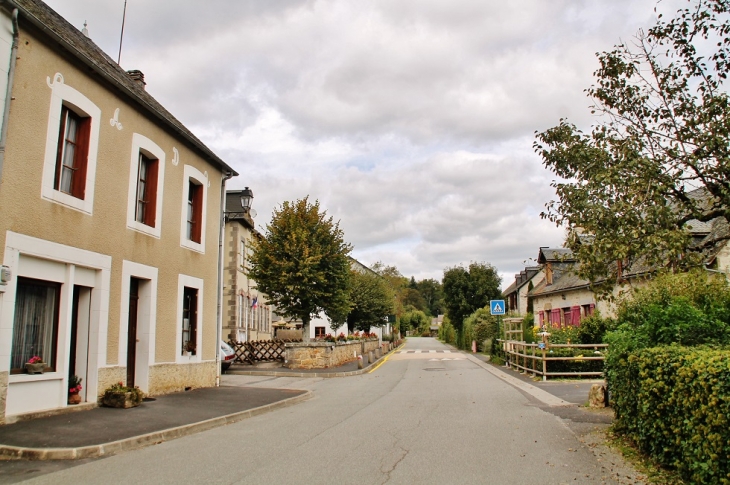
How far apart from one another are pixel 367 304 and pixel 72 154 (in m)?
35.5

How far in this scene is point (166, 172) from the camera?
14.5m

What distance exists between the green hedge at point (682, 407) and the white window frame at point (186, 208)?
11415mm

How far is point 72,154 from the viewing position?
1119 centimetres

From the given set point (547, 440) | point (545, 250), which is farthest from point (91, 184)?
point (545, 250)

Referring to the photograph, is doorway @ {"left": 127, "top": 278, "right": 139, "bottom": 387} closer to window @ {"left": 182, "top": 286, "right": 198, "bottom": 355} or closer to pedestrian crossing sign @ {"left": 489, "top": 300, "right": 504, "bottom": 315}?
window @ {"left": 182, "top": 286, "right": 198, "bottom": 355}

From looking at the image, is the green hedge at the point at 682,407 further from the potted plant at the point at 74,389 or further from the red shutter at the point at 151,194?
the red shutter at the point at 151,194

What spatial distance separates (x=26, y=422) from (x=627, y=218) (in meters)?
9.76

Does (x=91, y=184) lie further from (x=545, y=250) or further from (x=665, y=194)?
(x=545, y=250)

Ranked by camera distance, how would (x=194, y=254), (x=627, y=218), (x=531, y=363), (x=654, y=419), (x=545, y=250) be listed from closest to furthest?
(x=654, y=419) < (x=627, y=218) < (x=194, y=254) < (x=531, y=363) < (x=545, y=250)

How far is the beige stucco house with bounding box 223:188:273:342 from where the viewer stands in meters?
31.1

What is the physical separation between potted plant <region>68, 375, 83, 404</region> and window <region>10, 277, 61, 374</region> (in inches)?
27.3

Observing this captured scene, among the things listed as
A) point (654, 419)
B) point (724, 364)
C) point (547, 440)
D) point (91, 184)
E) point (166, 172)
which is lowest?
point (547, 440)

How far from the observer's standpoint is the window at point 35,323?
9734 millimetres

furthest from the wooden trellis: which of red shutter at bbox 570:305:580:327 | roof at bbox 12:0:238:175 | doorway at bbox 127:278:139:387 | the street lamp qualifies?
red shutter at bbox 570:305:580:327
